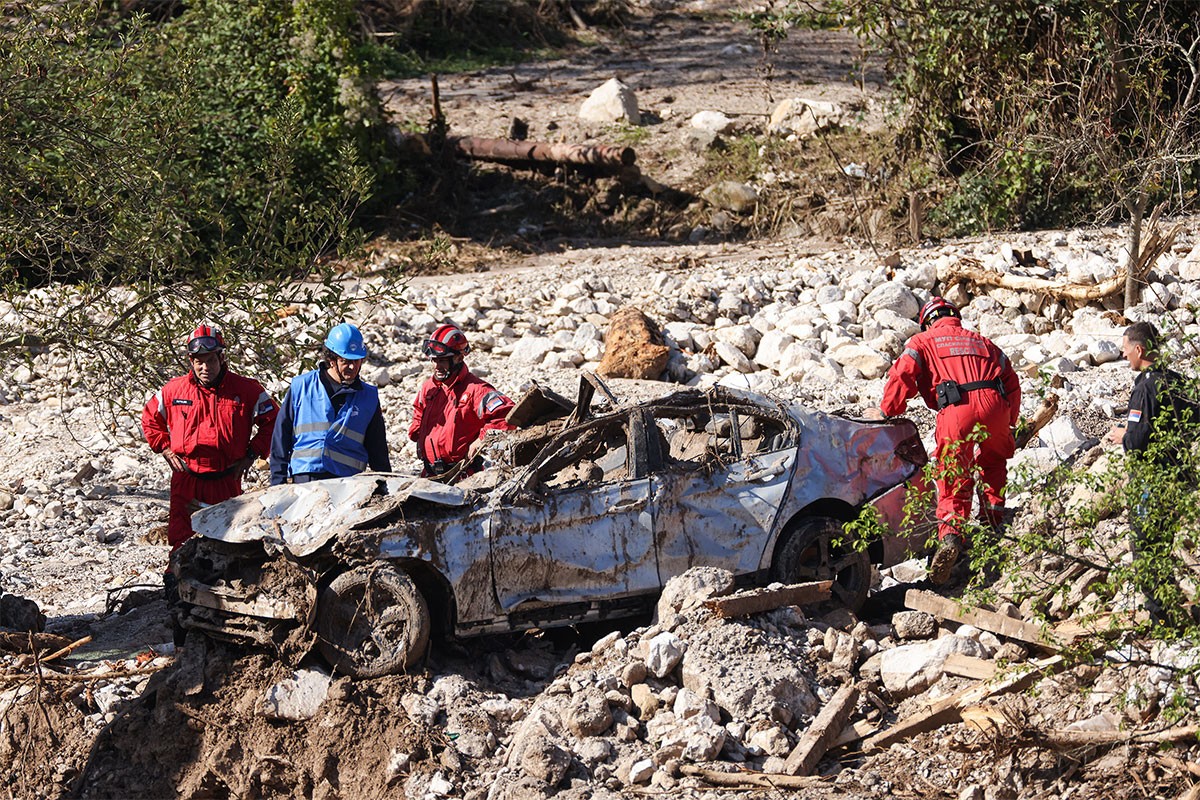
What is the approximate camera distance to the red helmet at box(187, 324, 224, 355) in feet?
29.8

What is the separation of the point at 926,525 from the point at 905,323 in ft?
21.2

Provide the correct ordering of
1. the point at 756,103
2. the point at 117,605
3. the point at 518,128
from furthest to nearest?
the point at 756,103, the point at 518,128, the point at 117,605

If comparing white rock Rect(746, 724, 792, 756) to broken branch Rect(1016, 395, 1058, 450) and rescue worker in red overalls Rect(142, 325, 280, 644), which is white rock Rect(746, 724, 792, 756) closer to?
rescue worker in red overalls Rect(142, 325, 280, 644)

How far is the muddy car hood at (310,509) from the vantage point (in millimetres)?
8062

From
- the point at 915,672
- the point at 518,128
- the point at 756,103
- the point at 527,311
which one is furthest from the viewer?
the point at 756,103

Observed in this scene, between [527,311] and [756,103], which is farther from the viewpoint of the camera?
[756,103]

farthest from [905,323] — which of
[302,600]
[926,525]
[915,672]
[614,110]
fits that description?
[614,110]

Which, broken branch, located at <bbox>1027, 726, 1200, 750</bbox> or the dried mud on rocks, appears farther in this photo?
the dried mud on rocks

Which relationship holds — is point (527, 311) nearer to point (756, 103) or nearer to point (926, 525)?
point (926, 525)

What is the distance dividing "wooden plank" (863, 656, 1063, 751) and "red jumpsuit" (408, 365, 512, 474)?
3.18 meters

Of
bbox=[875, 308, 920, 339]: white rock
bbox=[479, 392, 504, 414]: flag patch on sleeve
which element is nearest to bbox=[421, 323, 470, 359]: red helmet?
bbox=[479, 392, 504, 414]: flag patch on sleeve

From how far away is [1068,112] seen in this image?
18875 mm

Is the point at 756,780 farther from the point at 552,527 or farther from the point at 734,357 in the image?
the point at 734,357

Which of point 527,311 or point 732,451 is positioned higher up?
point 732,451
